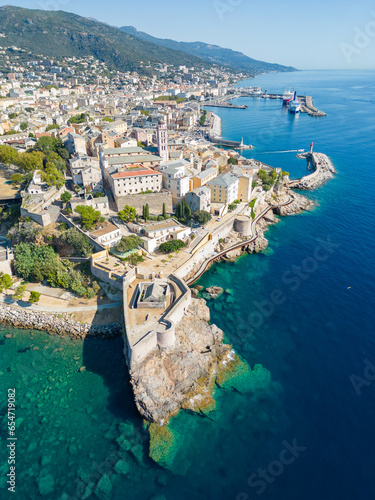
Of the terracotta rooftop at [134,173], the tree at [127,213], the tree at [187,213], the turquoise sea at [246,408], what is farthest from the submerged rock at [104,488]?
the terracotta rooftop at [134,173]

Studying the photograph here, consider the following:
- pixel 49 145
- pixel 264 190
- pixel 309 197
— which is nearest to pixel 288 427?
pixel 264 190

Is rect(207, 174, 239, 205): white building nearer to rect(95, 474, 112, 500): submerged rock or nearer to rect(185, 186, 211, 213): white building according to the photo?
rect(185, 186, 211, 213): white building

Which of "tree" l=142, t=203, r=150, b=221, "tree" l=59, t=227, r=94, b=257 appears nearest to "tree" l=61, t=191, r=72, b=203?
"tree" l=59, t=227, r=94, b=257

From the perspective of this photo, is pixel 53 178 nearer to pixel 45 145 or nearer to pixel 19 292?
pixel 45 145

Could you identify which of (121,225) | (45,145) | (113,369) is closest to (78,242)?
(121,225)

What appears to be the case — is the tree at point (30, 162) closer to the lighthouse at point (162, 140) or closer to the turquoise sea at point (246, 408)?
the lighthouse at point (162, 140)

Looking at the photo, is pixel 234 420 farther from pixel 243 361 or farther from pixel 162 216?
pixel 162 216
